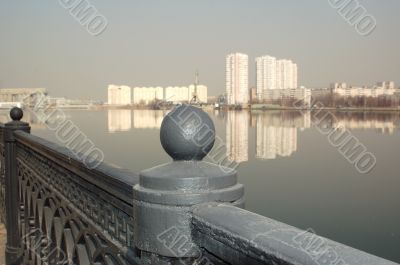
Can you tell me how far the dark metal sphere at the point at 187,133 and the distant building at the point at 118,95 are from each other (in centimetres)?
10267

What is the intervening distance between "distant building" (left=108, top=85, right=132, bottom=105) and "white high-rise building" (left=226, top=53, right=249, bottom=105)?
31607 mm

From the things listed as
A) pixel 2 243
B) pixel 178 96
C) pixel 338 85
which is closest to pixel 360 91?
pixel 338 85

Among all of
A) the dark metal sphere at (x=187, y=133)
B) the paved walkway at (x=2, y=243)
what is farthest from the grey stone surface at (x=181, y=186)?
the paved walkway at (x=2, y=243)

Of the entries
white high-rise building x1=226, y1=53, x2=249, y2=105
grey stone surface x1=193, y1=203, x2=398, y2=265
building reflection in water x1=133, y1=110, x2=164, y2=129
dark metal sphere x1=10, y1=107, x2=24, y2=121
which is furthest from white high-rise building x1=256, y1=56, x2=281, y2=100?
grey stone surface x1=193, y1=203, x2=398, y2=265

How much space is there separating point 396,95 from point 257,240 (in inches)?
2793

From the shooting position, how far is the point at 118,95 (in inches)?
4117

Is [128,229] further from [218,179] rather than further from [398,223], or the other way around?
[398,223]

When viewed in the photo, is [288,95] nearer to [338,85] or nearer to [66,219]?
[338,85]

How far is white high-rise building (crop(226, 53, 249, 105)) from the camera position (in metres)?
78.8

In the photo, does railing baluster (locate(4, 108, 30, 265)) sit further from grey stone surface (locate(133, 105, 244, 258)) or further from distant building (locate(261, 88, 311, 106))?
distant building (locate(261, 88, 311, 106))

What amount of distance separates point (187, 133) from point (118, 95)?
106 metres

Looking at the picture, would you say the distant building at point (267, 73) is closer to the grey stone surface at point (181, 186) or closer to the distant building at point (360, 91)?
the distant building at point (360, 91)

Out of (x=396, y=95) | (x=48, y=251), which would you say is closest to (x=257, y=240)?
(x=48, y=251)

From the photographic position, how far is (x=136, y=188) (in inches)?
51.1
